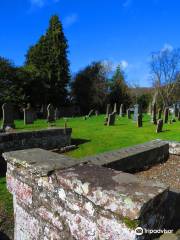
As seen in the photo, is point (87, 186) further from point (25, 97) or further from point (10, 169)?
point (25, 97)

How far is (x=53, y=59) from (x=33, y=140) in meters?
31.0

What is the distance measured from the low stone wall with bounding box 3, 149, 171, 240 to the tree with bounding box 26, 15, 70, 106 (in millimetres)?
34734

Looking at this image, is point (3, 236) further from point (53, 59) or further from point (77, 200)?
point (53, 59)

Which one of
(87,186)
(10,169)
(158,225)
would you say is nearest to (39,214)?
(10,169)

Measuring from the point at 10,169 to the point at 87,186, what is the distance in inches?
60.2

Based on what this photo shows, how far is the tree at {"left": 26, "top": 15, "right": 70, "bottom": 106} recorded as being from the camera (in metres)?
38.5

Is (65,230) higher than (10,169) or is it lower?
lower

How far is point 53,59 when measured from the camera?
39156 mm

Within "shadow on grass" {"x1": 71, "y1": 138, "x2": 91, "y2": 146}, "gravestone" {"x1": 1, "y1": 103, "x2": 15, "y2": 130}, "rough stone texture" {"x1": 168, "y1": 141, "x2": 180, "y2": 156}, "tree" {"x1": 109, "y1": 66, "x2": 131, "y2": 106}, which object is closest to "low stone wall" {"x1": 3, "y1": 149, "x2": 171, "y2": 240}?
"rough stone texture" {"x1": 168, "y1": 141, "x2": 180, "y2": 156}

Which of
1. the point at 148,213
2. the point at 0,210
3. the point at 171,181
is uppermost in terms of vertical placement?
the point at 148,213

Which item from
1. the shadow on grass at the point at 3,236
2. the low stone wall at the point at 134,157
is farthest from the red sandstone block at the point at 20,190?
the low stone wall at the point at 134,157

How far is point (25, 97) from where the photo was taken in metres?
31.7

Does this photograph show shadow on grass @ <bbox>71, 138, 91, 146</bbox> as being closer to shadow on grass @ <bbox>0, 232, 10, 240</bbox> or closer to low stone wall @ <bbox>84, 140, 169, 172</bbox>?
low stone wall @ <bbox>84, 140, 169, 172</bbox>

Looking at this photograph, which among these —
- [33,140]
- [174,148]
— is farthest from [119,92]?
[174,148]
